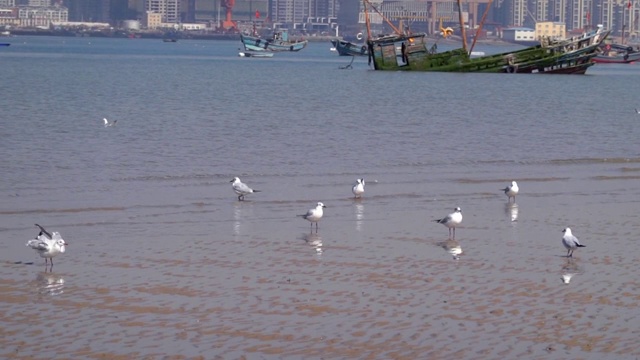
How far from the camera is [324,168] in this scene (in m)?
21.3

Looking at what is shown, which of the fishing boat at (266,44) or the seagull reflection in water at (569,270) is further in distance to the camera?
the fishing boat at (266,44)

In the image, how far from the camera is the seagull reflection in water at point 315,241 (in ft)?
42.6

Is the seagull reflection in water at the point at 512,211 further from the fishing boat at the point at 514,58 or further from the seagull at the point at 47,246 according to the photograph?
the fishing boat at the point at 514,58

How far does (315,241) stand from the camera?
13477mm

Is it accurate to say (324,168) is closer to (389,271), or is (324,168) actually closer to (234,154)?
(234,154)

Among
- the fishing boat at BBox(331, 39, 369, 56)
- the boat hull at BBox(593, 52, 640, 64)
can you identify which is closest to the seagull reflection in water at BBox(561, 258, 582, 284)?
the boat hull at BBox(593, 52, 640, 64)

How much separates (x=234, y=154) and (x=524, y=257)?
11.5 m

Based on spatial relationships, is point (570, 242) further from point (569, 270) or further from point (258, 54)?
point (258, 54)

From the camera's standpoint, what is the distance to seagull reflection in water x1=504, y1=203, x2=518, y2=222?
15.4 metres

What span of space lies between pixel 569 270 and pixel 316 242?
9.01ft

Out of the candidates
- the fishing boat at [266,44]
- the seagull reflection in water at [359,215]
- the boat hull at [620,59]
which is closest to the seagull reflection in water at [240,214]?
the seagull reflection in water at [359,215]

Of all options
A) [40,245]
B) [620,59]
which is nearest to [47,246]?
[40,245]

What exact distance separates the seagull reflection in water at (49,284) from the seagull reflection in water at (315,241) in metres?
2.67

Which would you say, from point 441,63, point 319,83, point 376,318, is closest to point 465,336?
point 376,318
